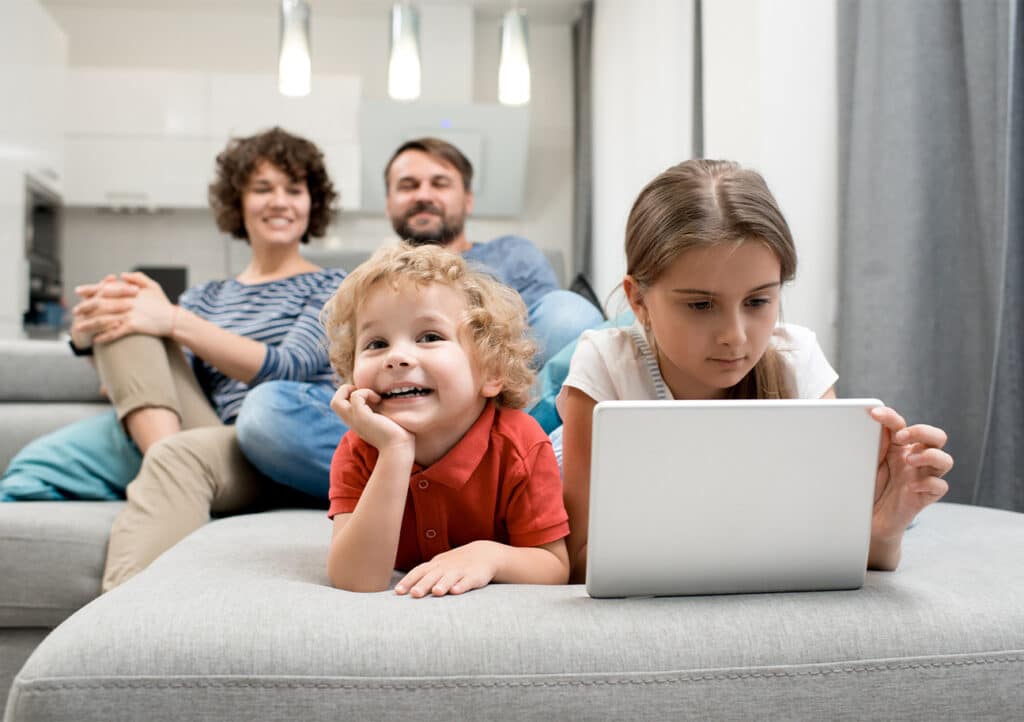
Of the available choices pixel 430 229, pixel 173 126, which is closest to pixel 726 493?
pixel 430 229

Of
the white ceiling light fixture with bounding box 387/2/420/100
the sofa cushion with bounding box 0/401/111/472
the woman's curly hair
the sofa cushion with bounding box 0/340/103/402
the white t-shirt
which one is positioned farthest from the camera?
the white ceiling light fixture with bounding box 387/2/420/100

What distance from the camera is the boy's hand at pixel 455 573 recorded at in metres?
0.99

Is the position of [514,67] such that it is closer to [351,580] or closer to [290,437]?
[290,437]

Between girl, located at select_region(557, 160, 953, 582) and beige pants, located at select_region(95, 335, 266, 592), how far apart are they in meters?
0.81

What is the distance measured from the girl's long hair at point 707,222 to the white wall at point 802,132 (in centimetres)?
138

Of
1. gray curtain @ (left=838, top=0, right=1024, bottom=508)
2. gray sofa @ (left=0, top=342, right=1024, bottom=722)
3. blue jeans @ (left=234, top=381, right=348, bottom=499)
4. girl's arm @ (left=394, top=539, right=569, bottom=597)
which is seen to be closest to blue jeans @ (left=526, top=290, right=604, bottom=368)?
blue jeans @ (left=234, top=381, right=348, bottom=499)

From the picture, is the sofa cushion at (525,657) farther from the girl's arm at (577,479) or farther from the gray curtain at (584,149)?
the gray curtain at (584,149)

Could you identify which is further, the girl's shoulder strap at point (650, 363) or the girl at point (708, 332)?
the girl's shoulder strap at point (650, 363)

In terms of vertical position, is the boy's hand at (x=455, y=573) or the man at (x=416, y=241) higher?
the man at (x=416, y=241)

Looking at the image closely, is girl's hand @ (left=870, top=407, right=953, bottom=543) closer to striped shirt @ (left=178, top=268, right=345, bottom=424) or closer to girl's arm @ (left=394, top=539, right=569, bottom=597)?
girl's arm @ (left=394, top=539, right=569, bottom=597)

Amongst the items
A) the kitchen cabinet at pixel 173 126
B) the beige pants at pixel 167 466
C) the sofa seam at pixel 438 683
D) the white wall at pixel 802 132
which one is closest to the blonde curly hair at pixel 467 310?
the sofa seam at pixel 438 683

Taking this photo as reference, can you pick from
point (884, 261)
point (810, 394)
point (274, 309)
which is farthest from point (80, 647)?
point (884, 261)

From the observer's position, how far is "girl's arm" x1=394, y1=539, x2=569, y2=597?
3.29ft

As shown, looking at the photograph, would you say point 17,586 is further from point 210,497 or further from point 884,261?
point 884,261
